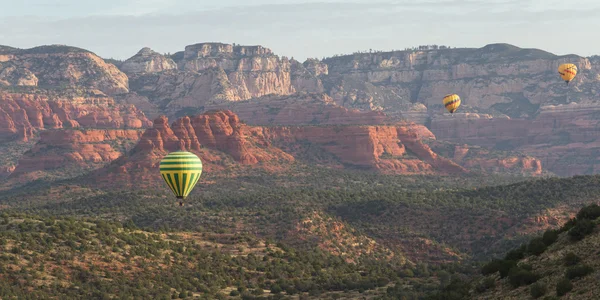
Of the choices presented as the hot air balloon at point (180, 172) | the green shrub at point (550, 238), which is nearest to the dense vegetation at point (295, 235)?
the green shrub at point (550, 238)

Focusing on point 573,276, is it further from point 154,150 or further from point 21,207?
point 154,150

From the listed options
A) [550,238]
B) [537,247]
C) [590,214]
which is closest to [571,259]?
[537,247]

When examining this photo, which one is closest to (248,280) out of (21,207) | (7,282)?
(7,282)

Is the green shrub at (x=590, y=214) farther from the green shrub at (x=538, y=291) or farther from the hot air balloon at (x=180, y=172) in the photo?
the hot air balloon at (x=180, y=172)

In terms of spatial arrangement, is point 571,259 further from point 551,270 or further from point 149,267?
point 149,267

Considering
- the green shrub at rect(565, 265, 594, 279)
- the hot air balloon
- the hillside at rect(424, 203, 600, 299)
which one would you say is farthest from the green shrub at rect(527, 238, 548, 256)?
the hot air balloon

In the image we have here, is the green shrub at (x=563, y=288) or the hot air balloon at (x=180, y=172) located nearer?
the green shrub at (x=563, y=288)

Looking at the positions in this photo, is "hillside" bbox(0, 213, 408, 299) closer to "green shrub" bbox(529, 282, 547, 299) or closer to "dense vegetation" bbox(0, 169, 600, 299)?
"dense vegetation" bbox(0, 169, 600, 299)

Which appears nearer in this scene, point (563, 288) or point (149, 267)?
point (563, 288)
